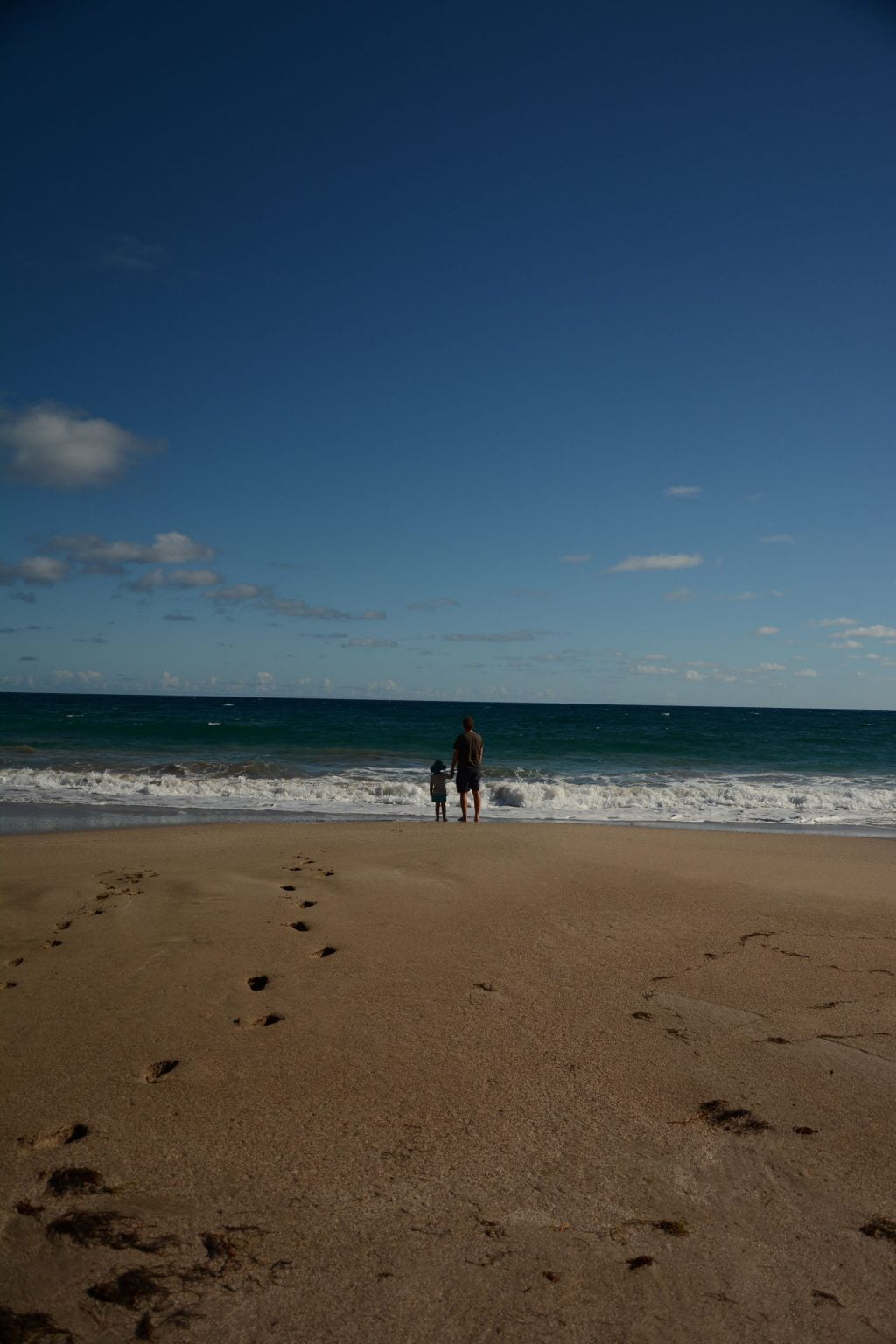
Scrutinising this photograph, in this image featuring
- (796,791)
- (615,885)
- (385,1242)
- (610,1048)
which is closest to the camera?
(385,1242)

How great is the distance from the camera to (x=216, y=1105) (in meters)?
3.01

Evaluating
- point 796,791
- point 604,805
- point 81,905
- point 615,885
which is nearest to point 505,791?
point 604,805

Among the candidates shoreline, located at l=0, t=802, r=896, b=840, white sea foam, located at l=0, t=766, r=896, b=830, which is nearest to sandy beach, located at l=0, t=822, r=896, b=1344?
shoreline, located at l=0, t=802, r=896, b=840

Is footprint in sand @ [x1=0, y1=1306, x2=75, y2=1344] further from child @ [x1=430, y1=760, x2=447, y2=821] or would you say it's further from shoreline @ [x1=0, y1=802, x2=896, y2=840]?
child @ [x1=430, y1=760, x2=447, y2=821]

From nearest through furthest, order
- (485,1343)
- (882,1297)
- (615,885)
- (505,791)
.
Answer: (485,1343) < (882,1297) < (615,885) < (505,791)

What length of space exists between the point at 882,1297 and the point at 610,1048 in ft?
4.98

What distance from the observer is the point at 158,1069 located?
3.29 m

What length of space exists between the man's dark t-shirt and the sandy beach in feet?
21.2

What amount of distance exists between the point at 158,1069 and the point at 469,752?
9.32 metres

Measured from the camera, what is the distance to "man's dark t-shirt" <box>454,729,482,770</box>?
12461mm

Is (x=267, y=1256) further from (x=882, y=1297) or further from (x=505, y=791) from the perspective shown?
(x=505, y=791)

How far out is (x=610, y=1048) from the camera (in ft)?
11.8

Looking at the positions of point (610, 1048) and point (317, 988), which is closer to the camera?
point (610, 1048)

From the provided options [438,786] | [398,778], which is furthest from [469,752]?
[398,778]
